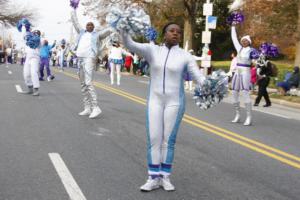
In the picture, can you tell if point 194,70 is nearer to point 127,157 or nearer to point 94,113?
point 127,157

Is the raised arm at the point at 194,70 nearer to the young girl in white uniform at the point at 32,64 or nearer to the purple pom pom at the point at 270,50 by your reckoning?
the purple pom pom at the point at 270,50

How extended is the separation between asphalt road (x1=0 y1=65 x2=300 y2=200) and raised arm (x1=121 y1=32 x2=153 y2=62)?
143 centimetres

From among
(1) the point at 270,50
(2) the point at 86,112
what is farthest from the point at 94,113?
(1) the point at 270,50

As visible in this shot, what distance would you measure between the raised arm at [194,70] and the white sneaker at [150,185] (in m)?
1.15

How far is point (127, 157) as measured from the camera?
7.33 metres

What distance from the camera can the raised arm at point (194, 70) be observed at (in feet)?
18.9

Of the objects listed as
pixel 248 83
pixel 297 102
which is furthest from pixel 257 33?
pixel 248 83

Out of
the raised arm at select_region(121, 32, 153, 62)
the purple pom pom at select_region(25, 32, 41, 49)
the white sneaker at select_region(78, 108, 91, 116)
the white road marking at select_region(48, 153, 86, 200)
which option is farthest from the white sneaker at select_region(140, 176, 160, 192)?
the purple pom pom at select_region(25, 32, 41, 49)

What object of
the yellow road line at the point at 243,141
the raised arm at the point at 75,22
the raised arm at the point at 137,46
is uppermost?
the raised arm at the point at 75,22

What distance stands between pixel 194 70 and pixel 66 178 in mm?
1872

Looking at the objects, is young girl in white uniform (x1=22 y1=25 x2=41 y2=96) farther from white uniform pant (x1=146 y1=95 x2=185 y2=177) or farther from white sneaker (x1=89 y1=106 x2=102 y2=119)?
white uniform pant (x1=146 y1=95 x2=185 y2=177)

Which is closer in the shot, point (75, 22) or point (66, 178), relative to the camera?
point (66, 178)

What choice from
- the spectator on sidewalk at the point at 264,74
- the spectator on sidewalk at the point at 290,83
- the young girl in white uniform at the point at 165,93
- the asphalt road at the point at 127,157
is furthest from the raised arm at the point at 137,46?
the spectator on sidewalk at the point at 290,83

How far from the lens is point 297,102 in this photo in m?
17.4
